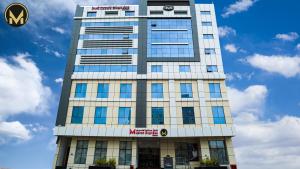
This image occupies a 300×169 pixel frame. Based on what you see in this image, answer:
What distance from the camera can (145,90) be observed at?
35.4m

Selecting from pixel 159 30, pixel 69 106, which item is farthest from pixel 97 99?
pixel 159 30

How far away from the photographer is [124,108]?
34125 mm

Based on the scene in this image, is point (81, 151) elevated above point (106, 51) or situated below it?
below

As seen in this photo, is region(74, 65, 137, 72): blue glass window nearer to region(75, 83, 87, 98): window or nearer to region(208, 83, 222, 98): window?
region(75, 83, 87, 98): window

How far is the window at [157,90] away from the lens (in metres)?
35.3

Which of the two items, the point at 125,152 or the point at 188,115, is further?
the point at 188,115

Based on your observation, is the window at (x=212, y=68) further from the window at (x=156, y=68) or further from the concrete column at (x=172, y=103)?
the window at (x=156, y=68)

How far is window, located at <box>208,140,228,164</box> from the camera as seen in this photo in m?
30.9

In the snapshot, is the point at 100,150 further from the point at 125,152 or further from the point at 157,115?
the point at 157,115

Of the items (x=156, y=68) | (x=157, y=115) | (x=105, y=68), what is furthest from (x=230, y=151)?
(x=105, y=68)

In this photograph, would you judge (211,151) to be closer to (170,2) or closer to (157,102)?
(157,102)

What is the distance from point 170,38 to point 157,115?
51.3 feet

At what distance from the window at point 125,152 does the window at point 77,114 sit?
788cm

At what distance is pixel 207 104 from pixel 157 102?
27.4 feet
